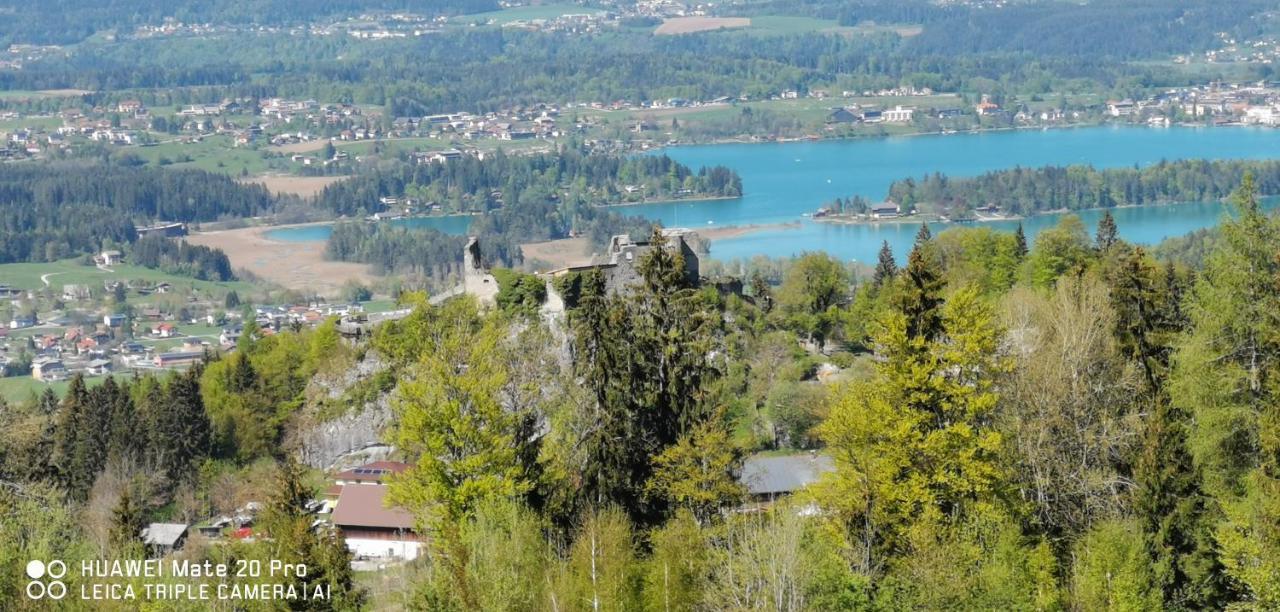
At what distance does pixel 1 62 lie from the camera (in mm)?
182375

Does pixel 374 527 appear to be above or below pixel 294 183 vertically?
above

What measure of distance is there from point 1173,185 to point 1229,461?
261 feet

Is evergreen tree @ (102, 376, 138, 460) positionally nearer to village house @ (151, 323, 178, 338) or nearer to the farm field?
village house @ (151, 323, 178, 338)

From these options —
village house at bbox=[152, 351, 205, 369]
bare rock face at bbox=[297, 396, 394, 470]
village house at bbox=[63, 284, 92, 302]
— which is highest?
bare rock face at bbox=[297, 396, 394, 470]

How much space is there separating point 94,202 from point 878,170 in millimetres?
48808

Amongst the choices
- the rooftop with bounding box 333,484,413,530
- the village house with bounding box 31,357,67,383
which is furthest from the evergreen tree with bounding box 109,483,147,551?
the village house with bounding box 31,357,67,383

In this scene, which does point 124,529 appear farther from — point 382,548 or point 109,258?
point 109,258

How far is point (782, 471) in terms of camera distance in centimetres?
2312

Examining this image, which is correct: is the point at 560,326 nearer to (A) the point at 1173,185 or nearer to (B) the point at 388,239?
(B) the point at 388,239

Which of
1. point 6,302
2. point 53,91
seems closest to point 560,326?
point 6,302

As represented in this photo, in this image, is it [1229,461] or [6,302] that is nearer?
[1229,461]

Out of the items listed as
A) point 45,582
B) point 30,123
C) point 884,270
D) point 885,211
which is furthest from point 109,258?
point 45,582

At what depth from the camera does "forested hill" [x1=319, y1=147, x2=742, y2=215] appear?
10600 cm

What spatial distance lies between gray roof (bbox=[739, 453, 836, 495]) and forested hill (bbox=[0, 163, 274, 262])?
72069 millimetres
